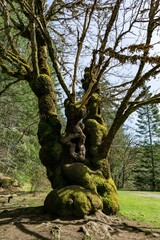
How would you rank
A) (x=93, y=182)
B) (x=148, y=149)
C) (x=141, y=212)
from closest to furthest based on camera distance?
(x=93, y=182) < (x=141, y=212) < (x=148, y=149)

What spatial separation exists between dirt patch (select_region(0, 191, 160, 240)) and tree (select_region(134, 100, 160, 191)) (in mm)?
27900

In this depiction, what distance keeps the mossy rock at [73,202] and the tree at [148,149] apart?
27.6 meters

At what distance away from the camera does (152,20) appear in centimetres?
542

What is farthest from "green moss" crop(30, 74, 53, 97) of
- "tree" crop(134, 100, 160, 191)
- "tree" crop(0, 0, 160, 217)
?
"tree" crop(134, 100, 160, 191)

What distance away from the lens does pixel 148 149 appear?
106ft

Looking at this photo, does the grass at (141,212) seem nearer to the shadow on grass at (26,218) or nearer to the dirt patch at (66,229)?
the dirt patch at (66,229)

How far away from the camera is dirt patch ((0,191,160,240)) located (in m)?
3.89

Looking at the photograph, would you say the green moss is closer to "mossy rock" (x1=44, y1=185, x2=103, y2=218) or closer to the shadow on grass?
"mossy rock" (x1=44, y1=185, x2=103, y2=218)

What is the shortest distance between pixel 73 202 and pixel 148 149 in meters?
28.9

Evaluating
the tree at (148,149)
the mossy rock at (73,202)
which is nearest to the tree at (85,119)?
the mossy rock at (73,202)

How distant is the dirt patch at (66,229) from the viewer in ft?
12.8

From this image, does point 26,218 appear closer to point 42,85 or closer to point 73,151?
point 73,151

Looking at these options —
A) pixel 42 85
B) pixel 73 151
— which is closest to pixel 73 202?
pixel 73 151

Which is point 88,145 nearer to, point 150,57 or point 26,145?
point 150,57
